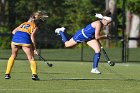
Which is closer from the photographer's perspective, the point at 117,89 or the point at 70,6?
the point at 117,89

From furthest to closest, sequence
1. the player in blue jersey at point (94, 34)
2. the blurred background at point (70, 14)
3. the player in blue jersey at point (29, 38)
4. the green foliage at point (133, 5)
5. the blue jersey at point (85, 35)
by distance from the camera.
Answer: the blurred background at point (70, 14)
the green foliage at point (133, 5)
the blue jersey at point (85, 35)
the player in blue jersey at point (94, 34)
the player in blue jersey at point (29, 38)

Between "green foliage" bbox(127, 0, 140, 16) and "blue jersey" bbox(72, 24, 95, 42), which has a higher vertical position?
"blue jersey" bbox(72, 24, 95, 42)

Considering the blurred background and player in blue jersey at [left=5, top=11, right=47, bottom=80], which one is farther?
the blurred background

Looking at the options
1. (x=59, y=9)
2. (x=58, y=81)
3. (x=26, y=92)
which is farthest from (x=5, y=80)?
(x=59, y=9)

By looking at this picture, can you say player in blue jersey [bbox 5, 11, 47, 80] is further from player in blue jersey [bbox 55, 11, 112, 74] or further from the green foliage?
the green foliage

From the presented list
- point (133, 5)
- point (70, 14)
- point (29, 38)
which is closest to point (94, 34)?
point (29, 38)

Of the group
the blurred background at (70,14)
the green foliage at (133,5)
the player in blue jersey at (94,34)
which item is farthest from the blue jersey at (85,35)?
the green foliage at (133,5)

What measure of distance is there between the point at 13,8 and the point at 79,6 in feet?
18.7

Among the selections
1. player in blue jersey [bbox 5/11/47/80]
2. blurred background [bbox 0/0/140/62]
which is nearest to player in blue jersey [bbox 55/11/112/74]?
player in blue jersey [bbox 5/11/47/80]

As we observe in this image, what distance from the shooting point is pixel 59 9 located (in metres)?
53.2

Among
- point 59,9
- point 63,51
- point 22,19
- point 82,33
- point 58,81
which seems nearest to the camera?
point 58,81

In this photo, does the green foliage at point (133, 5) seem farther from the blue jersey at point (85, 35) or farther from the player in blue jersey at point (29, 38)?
the player in blue jersey at point (29, 38)

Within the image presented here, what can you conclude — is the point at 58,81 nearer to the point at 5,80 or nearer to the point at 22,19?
the point at 5,80

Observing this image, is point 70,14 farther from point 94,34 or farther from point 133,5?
point 94,34
